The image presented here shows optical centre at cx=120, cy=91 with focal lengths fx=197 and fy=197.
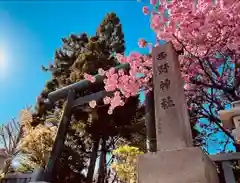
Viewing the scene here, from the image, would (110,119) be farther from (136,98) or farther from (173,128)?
(173,128)

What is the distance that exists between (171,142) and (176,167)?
35 centimetres

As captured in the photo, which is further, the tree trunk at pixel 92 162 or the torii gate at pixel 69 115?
the tree trunk at pixel 92 162

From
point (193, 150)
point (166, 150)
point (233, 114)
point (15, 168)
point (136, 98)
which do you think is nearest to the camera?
point (193, 150)

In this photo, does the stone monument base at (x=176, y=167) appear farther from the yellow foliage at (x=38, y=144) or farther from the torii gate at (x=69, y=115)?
the yellow foliage at (x=38, y=144)

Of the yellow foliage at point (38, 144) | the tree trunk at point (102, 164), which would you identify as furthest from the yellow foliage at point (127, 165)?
the tree trunk at point (102, 164)

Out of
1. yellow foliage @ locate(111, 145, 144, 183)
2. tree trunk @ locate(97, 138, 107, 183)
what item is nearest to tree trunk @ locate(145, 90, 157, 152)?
yellow foliage @ locate(111, 145, 144, 183)

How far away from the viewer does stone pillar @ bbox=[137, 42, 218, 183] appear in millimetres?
2189

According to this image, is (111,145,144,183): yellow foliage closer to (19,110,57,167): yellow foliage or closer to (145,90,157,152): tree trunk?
(145,90,157,152): tree trunk

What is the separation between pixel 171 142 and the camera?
253 cm

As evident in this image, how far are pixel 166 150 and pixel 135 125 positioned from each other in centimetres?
687

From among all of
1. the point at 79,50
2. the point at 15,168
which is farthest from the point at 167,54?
the point at 79,50

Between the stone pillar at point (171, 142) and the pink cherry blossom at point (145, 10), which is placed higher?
the pink cherry blossom at point (145, 10)

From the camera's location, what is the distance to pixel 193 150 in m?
2.26

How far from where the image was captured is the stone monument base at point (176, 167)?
2136 millimetres
